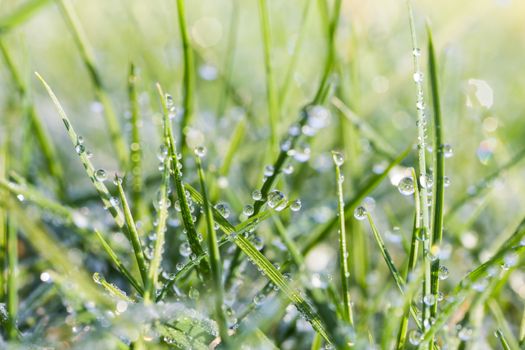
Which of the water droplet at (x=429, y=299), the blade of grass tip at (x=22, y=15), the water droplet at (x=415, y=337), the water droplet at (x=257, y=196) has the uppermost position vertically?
the blade of grass tip at (x=22, y=15)

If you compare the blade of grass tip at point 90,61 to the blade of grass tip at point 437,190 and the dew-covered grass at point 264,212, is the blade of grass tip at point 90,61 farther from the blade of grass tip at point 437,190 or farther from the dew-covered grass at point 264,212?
the blade of grass tip at point 437,190

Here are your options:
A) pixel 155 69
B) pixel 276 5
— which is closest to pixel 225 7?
pixel 276 5

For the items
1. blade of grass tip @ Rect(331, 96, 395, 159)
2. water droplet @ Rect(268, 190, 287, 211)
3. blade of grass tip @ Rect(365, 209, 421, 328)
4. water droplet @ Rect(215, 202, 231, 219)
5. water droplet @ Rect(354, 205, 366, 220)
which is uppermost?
blade of grass tip @ Rect(331, 96, 395, 159)

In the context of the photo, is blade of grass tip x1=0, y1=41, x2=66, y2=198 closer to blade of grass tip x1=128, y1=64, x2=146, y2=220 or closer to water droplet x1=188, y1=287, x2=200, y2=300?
blade of grass tip x1=128, y1=64, x2=146, y2=220

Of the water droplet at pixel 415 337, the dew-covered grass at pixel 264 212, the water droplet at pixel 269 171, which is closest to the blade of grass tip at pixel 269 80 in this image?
the dew-covered grass at pixel 264 212

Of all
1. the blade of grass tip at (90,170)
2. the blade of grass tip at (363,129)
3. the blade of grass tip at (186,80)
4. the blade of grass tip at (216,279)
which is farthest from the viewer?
the blade of grass tip at (363,129)

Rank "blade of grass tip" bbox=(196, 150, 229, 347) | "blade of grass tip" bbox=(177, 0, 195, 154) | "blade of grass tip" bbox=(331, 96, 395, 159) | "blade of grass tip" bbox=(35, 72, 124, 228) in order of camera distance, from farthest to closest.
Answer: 1. "blade of grass tip" bbox=(331, 96, 395, 159)
2. "blade of grass tip" bbox=(177, 0, 195, 154)
3. "blade of grass tip" bbox=(35, 72, 124, 228)
4. "blade of grass tip" bbox=(196, 150, 229, 347)

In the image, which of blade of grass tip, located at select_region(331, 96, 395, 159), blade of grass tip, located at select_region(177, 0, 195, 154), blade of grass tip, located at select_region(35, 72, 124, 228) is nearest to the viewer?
blade of grass tip, located at select_region(35, 72, 124, 228)

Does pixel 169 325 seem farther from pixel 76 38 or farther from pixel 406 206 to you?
pixel 406 206

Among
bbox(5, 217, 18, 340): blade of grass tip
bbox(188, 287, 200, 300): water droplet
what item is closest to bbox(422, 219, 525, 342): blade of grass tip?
bbox(188, 287, 200, 300): water droplet
